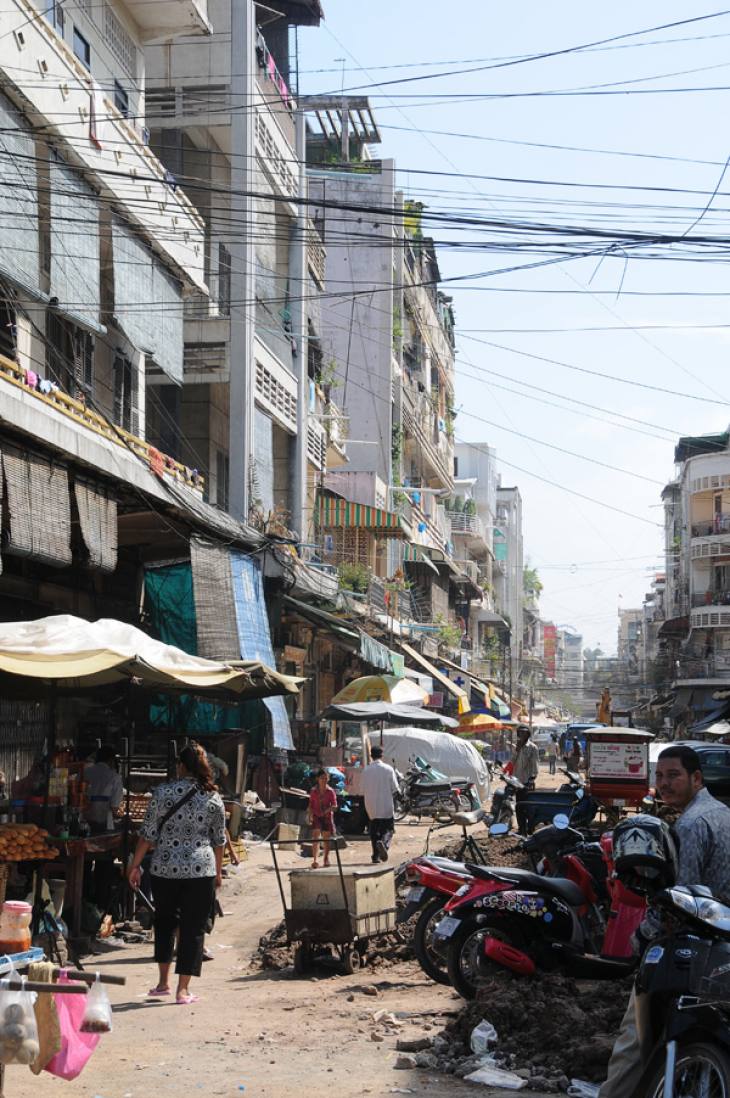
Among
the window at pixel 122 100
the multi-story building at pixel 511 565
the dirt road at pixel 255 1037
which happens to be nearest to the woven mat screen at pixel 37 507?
the dirt road at pixel 255 1037

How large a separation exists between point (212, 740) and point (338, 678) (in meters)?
16.4

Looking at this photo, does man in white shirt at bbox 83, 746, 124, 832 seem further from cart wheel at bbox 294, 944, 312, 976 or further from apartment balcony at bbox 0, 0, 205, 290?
apartment balcony at bbox 0, 0, 205, 290

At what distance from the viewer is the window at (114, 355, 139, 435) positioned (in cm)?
2055

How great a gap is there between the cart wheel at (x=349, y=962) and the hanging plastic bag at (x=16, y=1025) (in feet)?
18.5

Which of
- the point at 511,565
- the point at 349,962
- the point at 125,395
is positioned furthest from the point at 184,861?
the point at 511,565

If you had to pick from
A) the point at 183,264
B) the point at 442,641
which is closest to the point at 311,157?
the point at 442,641

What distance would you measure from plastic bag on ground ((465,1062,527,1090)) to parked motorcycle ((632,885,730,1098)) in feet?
6.05

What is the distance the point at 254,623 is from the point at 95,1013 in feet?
48.7

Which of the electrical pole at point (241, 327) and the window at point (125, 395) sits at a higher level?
the electrical pole at point (241, 327)

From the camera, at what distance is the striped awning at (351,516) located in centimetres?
3459

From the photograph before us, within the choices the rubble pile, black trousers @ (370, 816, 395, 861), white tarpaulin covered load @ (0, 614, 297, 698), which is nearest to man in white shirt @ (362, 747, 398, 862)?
black trousers @ (370, 816, 395, 861)

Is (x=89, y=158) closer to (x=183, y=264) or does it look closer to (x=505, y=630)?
(x=183, y=264)

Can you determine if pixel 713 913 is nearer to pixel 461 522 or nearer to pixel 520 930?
pixel 520 930

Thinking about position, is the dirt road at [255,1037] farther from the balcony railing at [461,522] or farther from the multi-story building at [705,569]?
the multi-story building at [705,569]
